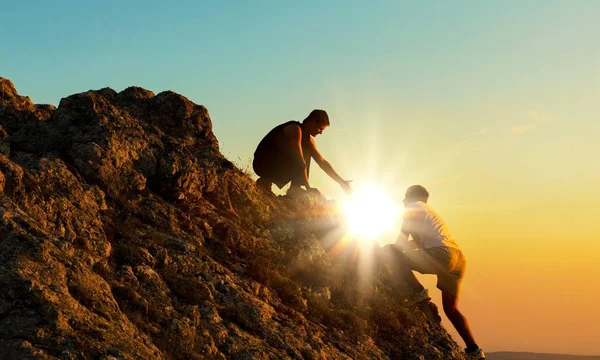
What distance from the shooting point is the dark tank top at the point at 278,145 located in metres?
13.4

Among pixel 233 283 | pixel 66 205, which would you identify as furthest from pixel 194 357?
pixel 66 205

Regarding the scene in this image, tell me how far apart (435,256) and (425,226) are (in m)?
0.58

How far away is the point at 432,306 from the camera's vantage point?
12180mm

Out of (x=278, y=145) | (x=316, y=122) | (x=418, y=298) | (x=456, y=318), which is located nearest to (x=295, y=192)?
(x=278, y=145)

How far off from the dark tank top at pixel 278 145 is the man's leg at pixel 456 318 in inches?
174

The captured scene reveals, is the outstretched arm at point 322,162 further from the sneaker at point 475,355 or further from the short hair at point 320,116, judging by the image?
the sneaker at point 475,355

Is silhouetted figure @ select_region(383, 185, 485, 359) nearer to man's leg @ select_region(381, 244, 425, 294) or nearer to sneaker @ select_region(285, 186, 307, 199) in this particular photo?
man's leg @ select_region(381, 244, 425, 294)

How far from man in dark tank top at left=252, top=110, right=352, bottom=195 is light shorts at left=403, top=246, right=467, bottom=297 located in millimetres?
2442

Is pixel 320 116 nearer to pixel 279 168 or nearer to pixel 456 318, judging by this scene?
pixel 279 168

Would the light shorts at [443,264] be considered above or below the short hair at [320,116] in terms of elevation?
below

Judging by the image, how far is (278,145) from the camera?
13.6 m

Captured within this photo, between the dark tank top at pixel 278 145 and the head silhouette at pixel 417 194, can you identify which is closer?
the head silhouette at pixel 417 194

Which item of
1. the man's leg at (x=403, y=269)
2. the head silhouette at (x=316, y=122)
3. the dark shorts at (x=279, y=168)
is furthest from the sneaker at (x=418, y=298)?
the head silhouette at (x=316, y=122)

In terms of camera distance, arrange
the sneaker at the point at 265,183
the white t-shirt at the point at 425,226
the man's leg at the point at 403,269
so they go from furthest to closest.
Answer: the sneaker at the point at 265,183 < the man's leg at the point at 403,269 < the white t-shirt at the point at 425,226
